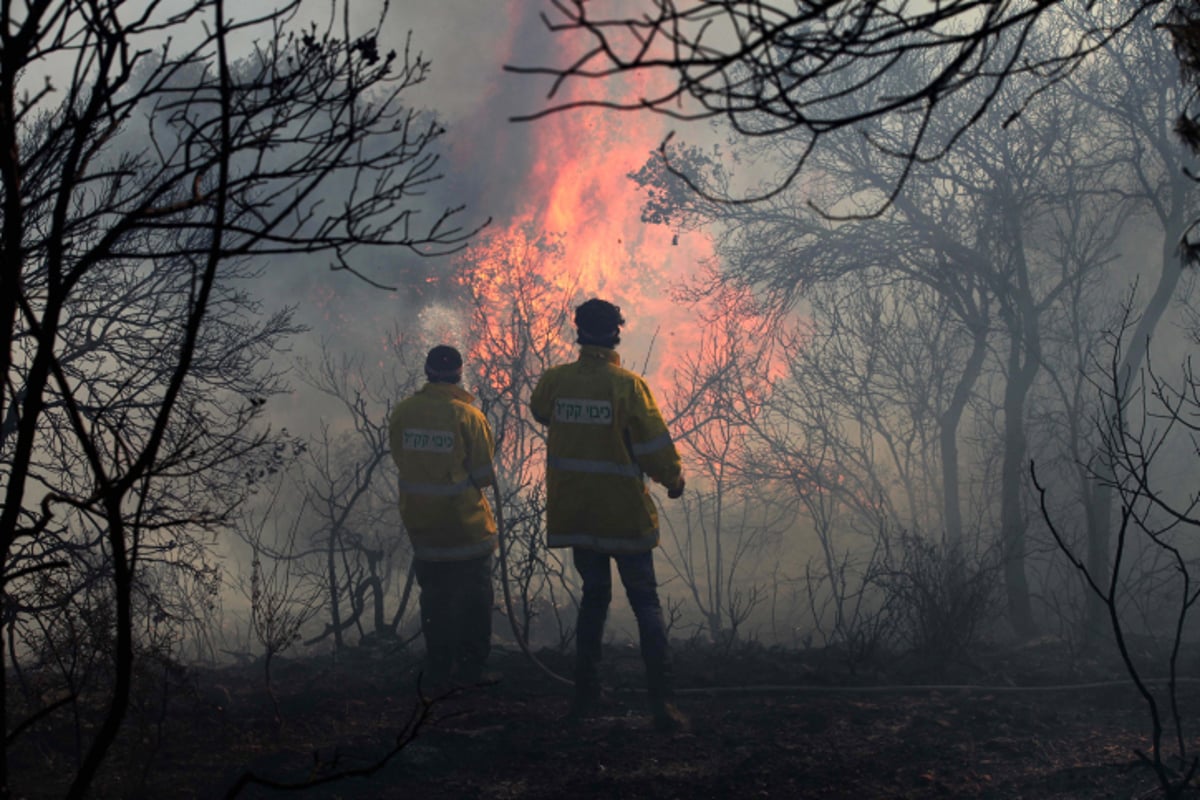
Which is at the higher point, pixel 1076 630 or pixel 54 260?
pixel 54 260

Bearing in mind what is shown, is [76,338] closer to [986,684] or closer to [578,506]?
[578,506]

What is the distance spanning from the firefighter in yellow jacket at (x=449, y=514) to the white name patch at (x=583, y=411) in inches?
36.9

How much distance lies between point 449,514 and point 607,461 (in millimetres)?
1300

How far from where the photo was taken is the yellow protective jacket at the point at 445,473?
5.67 m

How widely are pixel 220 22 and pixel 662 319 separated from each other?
119 feet

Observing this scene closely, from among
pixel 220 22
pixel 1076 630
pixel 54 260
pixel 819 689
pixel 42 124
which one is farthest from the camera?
pixel 1076 630

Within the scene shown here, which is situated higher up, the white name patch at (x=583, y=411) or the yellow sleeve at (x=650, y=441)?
the white name patch at (x=583, y=411)

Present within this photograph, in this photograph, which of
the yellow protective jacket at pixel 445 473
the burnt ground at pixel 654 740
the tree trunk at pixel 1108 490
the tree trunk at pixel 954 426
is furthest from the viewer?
the tree trunk at pixel 954 426

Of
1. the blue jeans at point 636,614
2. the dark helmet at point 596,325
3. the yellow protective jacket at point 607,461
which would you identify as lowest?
the blue jeans at point 636,614

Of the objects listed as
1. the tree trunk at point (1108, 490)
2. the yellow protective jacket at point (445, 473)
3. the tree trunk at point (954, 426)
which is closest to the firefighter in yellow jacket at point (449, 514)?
the yellow protective jacket at point (445, 473)

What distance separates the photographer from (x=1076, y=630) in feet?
33.4

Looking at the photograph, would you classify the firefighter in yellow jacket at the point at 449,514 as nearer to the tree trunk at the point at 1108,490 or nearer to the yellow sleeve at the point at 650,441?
the yellow sleeve at the point at 650,441

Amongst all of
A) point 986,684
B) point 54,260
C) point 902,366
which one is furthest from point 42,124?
point 902,366

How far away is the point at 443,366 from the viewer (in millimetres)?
5801
